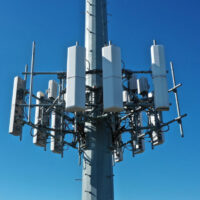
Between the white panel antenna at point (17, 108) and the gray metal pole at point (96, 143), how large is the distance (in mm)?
A: 3109

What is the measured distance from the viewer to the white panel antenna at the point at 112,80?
1349cm

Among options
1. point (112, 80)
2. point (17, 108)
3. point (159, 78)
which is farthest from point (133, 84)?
point (17, 108)

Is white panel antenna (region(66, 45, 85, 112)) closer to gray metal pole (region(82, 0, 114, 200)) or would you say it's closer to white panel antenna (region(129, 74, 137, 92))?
gray metal pole (region(82, 0, 114, 200))

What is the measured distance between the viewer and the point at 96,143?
15.8 metres

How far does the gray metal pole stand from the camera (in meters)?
15.0

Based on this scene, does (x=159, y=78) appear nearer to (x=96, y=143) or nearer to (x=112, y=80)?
(x=112, y=80)

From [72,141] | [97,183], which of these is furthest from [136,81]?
[97,183]

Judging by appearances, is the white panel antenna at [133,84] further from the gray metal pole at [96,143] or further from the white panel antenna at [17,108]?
the white panel antenna at [17,108]

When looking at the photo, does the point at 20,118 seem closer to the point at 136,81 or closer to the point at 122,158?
the point at 136,81

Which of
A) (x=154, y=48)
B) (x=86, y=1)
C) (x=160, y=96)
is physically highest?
(x=86, y=1)

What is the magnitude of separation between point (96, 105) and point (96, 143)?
1.78 meters

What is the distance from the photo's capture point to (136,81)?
17.2 m

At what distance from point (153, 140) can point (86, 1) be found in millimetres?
8522

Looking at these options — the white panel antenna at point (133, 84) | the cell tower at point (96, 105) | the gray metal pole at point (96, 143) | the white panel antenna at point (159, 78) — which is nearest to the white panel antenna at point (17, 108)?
the cell tower at point (96, 105)
